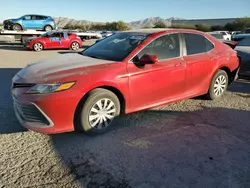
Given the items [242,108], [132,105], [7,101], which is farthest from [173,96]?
[7,101]

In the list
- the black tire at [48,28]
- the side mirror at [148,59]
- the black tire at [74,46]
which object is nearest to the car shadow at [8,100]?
the side mirror at [148,59]

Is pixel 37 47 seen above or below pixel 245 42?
below

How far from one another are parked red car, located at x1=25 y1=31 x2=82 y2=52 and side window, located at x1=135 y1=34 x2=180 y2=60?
14.5 meters

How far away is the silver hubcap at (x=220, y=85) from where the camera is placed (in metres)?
5.30

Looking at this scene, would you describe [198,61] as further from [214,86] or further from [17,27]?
[17,27]

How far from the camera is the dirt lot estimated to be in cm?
266

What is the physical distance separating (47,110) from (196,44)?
315 centimetres

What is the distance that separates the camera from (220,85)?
17.7 ft

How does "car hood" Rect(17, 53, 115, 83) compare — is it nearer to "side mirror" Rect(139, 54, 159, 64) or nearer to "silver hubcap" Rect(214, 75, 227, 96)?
"side mirror" Rect(139, 54, 159, 64)

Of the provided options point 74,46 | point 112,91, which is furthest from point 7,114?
point 74,46

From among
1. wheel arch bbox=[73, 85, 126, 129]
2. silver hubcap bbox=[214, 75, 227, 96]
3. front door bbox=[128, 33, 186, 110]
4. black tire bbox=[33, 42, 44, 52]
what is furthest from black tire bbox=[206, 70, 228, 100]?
black tire bbox=[33, 42, 44, 52]

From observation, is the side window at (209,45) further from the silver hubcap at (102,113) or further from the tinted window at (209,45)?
the silver hubcap at (102,113)

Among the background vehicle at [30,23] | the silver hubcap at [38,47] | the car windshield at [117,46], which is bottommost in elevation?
the silver hubcap at [38,47]

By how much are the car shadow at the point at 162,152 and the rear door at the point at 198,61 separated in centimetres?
71
